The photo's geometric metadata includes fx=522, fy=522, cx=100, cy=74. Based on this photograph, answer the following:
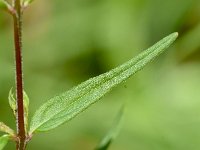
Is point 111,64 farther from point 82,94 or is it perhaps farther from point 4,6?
point 4,6

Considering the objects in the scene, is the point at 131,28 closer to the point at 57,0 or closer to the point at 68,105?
the point at 57,0

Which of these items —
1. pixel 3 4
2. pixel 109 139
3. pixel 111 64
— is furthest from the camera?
pixel 111 64

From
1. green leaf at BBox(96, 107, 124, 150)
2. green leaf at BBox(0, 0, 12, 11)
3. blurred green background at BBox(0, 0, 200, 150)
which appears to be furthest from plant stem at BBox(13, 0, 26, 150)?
blurred green background at BBox(0, 0, 200, 150)

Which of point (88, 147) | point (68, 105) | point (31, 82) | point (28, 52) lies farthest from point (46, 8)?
point (68, 105)

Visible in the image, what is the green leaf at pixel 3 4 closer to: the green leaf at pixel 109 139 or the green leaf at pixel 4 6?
the green leaf at pixel 4 6

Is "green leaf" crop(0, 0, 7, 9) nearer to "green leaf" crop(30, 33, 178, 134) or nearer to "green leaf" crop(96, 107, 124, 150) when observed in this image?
"green leaf" crop(30, 33, 178, 134)

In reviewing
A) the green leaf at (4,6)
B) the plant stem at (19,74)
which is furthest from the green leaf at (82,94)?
the green leaf at (4,6)

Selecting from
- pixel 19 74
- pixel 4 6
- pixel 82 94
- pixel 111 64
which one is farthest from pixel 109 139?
pixel 111 64
